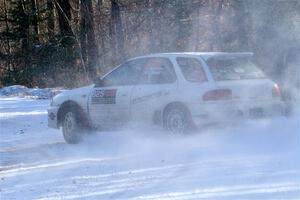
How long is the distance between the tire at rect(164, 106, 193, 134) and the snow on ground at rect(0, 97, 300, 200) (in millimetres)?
136

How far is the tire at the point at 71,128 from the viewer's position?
11.6 metres

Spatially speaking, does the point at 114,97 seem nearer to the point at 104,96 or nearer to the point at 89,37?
the point at 104,96

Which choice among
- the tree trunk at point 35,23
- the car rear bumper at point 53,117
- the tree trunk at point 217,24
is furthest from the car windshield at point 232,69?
the tree trunk at point 35,23

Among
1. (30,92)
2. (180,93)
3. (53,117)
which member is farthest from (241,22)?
(180,93)

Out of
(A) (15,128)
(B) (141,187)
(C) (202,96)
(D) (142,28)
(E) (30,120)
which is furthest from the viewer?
(D) (142,28)

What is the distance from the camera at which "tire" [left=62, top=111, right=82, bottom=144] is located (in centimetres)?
1163

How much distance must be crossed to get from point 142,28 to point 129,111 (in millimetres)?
17754

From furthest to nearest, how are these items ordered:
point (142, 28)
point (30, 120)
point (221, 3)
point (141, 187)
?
point (142, 28), point (221, 3), point (30, 120), point (141, 187)

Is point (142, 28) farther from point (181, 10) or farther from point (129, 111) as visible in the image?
point (129, 111)

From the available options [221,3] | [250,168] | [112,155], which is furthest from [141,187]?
[221,3]

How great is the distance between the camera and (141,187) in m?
7.23

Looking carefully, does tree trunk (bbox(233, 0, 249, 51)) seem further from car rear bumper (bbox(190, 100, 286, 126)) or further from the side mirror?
car rear bumper (bbox(190, 100, 286, 126))

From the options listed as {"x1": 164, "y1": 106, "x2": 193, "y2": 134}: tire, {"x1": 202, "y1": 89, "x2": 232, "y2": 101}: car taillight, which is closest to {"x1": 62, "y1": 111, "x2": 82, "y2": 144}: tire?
{"x1": 164, "y1": 106, "x2": 193, "y2": 134}: tire

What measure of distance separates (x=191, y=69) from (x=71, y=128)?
2.92 metres
